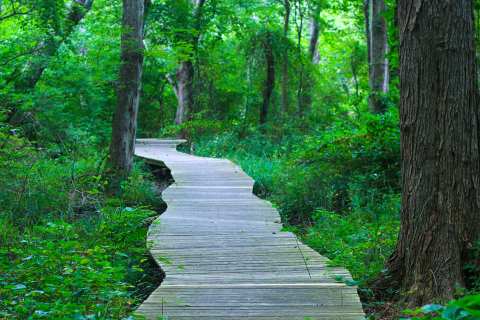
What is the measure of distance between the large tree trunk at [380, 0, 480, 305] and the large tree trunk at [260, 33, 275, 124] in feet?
52.4

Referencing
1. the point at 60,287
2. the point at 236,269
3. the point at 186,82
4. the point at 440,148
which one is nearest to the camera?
the point at 60,287

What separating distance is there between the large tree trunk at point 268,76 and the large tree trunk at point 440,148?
15981 mm

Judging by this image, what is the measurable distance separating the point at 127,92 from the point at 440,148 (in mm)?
7318

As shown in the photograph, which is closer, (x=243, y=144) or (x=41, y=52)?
(x=41, y=52)

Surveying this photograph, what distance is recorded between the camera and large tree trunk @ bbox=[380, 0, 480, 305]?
13.9 ft

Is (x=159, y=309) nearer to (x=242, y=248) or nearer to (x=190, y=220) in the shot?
(x=242, y=248)

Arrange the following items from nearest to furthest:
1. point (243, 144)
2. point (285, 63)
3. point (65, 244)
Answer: point (65, 244)
point (243, 144)
point (285, 63)

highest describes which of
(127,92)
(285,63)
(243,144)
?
(285,63)

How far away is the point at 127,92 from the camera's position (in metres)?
10.7

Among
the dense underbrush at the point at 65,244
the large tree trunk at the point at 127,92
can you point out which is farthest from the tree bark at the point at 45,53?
the dense underbrush at the point at 65,244

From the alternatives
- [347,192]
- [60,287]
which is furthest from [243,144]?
[60,287]

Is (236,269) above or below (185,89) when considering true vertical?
below

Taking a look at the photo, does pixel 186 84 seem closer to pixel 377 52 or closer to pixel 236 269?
pixel 377 52

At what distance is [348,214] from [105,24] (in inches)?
475
